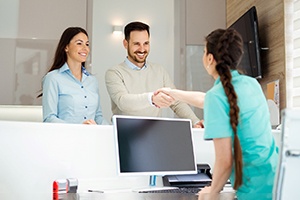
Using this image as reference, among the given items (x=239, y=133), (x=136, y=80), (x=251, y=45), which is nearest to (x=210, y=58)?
(x=239, y=133)

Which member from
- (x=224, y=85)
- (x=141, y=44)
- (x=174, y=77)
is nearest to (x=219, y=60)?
(x=224, y=85)

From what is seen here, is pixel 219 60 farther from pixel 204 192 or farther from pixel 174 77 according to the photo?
pixel 174 77

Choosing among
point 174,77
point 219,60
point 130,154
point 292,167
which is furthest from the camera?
point 174,77

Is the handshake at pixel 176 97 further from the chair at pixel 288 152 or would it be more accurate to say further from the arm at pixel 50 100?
the chair at pixel 288 152

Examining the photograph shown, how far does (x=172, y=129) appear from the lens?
2.24 m

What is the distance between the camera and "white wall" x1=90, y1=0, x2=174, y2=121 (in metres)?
4.61

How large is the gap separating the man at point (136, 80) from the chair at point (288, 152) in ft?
5.11

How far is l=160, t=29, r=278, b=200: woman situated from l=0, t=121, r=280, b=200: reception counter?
2.96ft

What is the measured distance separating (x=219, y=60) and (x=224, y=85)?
0.37 ft

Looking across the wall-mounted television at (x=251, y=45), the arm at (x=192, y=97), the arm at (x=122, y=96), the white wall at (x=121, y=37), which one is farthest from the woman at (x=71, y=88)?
the white wall at (x=121, y=37)

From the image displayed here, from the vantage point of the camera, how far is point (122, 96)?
108 inches

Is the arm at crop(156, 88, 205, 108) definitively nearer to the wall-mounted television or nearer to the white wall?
the wall-mounted television

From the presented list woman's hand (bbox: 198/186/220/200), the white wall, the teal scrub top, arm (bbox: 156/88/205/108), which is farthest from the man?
the white wall

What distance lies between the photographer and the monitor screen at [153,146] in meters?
2.05
